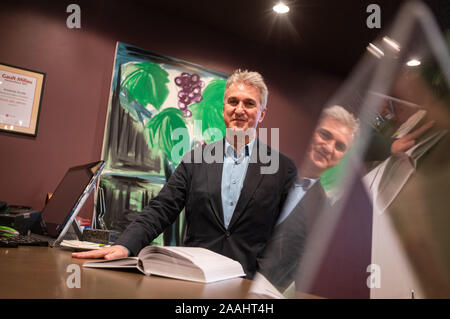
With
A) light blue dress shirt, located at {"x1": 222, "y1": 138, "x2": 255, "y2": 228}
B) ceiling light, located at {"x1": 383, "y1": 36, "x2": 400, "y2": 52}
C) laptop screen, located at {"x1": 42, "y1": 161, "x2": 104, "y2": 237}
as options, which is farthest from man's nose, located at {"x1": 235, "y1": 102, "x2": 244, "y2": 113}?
ceiling light, located at {"x1": 383, "y1": 36, "x2": 400, "y2": 52}

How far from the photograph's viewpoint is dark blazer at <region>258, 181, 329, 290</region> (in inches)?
34.7

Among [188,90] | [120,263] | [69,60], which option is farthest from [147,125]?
[120,263]

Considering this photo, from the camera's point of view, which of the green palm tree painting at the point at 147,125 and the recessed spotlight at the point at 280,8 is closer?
the green palm tree painting at the point at 147,125

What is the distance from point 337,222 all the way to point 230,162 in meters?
2.53

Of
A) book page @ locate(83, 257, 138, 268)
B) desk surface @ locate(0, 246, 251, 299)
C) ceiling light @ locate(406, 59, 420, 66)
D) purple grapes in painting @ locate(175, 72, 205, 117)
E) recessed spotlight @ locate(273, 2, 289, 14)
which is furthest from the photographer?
purple grapes in painting @ locate(175, 72, 205, 117)

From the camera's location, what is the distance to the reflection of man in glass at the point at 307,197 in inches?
23.2

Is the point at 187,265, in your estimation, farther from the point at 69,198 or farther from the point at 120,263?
the point at 69,198

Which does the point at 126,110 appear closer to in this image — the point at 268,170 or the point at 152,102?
the point at 152,102

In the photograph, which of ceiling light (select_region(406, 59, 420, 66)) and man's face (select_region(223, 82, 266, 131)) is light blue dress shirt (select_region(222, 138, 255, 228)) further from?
ceiling light (select_region(406, 59, 420, 66))

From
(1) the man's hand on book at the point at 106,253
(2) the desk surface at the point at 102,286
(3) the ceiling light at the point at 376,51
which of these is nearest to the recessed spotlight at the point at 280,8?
(3) the ceiling light at the point at 376,51

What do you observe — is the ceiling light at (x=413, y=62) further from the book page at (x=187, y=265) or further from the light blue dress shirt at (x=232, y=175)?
the light blue dress shirt at (x=232, y=175)

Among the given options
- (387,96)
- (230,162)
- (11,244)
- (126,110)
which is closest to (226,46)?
(126,110)

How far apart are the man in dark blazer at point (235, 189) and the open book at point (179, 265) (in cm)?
47
